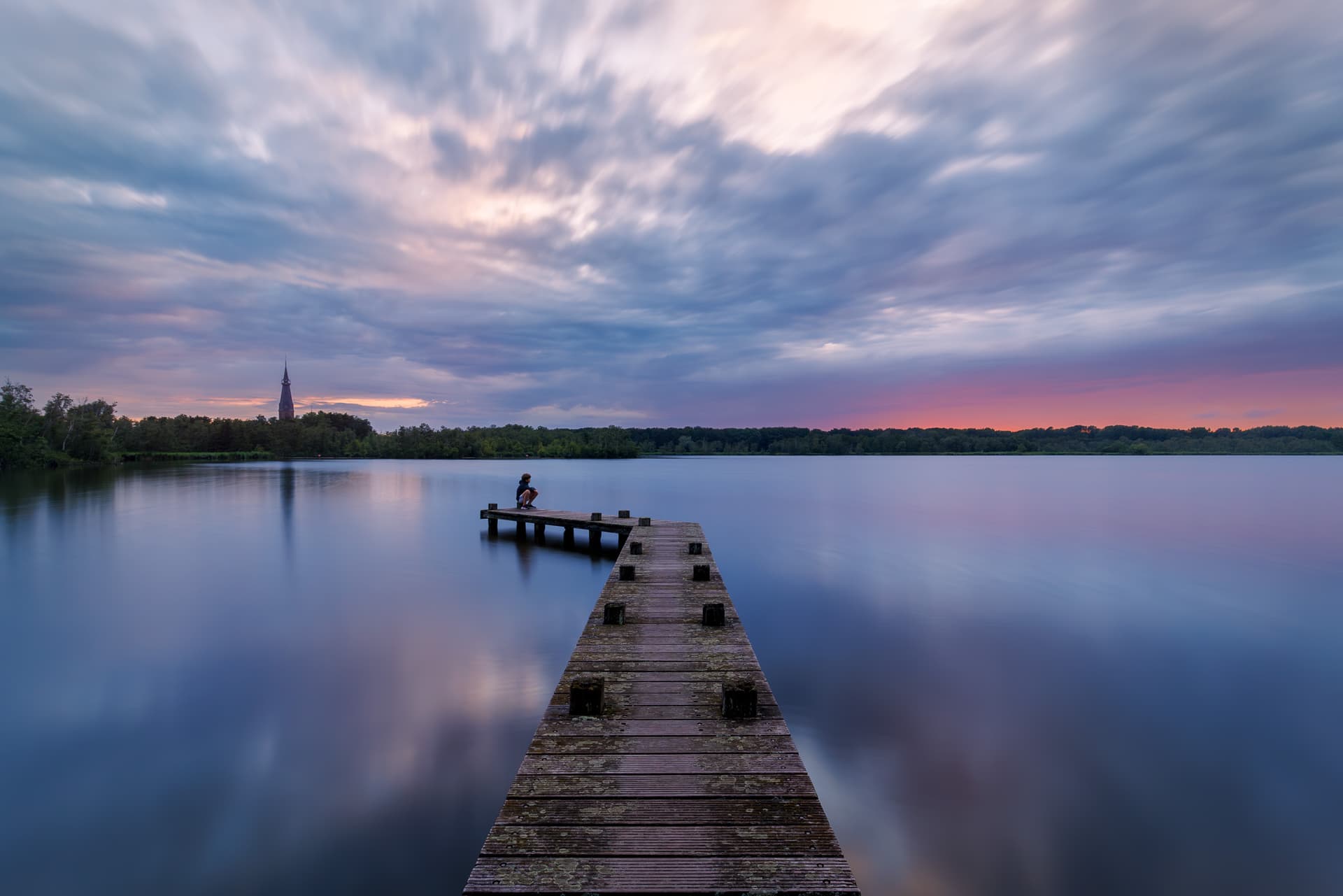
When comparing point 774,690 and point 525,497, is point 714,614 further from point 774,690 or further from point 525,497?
point 525,497

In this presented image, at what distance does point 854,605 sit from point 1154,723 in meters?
6.13

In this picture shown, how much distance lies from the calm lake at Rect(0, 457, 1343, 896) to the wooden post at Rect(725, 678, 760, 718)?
1684mm

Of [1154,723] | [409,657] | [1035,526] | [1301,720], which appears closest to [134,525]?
[409,657]

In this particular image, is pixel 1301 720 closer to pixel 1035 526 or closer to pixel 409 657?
pixel 409 657

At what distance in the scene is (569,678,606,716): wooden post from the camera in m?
4.86

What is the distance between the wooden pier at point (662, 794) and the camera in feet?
9.99

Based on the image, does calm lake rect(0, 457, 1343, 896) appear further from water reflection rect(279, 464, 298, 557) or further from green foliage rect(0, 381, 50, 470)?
green foliage rect(0, 381, 50, 470)

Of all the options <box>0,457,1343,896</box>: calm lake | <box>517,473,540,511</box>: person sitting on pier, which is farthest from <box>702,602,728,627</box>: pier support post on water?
<box>517,473,540,511</box>: person sitting on pier

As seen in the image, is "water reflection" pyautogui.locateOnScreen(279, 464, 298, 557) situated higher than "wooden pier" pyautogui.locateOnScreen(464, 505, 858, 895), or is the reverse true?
"wooden pier" pyautogui.locateOnScreen(464, 505, 858, 895)

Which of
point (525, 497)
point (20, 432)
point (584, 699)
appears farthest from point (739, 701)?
point (20, 432)

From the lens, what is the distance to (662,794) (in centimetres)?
376

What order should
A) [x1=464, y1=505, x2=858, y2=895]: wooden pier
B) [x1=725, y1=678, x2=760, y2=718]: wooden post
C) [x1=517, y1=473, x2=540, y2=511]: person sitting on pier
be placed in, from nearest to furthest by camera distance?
[x1=464, y1=505, x2=858, y2=895]: wooden pier, [x1=725, y1=678, x2=760, y2=718]: wooden post, [x1=517, y1=473, x2=540, y2=511]: person sitting on pier

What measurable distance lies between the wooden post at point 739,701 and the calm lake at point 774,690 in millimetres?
1684

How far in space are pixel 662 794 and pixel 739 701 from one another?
1.20 metres
